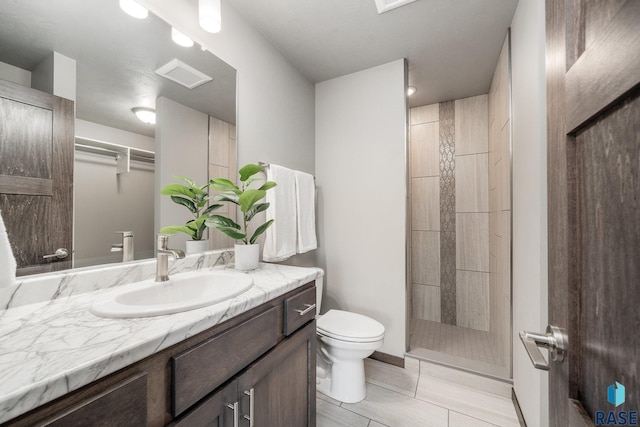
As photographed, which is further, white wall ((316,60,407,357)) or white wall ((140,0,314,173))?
white wall ((316,60,407,357))

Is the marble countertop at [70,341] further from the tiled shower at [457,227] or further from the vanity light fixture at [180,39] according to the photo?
the tiled shower at [457,227]

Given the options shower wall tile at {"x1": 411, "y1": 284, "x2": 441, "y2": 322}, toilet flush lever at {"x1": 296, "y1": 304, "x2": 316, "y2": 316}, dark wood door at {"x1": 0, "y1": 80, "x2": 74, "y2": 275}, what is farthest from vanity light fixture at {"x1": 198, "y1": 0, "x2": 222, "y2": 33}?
shower wall tile at {"x1": 411, "y1": 284, "x2": 441, "y2": 322}

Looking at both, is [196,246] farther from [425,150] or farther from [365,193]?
[425,150]

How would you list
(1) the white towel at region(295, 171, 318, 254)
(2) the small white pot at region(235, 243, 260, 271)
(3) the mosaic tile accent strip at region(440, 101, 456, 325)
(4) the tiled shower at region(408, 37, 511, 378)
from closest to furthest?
(2) the small white pot at region(235, 243, 260, 271) < (1) the white towel at region(295, 171, 318, 254) < (4) the tiled shower at region(408, 37, 511, 378) < (3) the mosaic tile accent strip at region(440, 101, 456, 325)

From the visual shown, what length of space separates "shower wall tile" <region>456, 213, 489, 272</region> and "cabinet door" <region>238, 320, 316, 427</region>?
2.02m

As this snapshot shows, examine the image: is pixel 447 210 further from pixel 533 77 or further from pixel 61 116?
pixel 61 116

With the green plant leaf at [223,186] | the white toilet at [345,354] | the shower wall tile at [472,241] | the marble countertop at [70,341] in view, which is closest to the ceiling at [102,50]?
the green plant leaf at [223,186]

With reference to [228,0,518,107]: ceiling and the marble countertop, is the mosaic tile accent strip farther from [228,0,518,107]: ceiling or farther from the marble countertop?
the marble countertop

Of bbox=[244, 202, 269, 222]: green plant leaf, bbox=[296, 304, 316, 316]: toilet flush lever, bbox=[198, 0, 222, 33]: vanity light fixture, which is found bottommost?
bbox=[296, 304, 316, 316]: toilet flush lever

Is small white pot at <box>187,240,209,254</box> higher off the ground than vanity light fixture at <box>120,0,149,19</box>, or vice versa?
vanity light fixture at <box>120,0,149,19</box>

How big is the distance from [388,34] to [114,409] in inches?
86.0

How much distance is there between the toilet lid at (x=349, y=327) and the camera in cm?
150

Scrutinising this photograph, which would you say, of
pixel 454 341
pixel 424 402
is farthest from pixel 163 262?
pixel 454 341

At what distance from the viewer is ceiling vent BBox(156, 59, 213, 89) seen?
1175 millimetres
